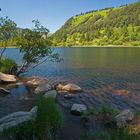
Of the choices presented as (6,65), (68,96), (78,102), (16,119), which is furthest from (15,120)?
(6,65)

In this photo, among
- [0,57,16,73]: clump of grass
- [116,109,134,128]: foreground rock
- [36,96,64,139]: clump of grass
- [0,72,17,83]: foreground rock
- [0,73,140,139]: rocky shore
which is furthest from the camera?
[0,57,16,73]: clump of grass

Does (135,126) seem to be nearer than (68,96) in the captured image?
Yes

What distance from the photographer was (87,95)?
33.0 m

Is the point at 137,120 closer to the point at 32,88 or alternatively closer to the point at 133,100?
the point at 133,100

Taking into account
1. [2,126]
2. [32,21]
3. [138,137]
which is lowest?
[138,137]

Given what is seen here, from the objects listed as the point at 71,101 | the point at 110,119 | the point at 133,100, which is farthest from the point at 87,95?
the point at 110,119

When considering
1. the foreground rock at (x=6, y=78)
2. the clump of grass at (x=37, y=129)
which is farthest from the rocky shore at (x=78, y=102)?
the clump of grass at (x=37, y=129)

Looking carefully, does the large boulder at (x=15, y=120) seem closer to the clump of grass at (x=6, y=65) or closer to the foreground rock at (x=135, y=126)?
the foreground rock at (x=135, y=126)

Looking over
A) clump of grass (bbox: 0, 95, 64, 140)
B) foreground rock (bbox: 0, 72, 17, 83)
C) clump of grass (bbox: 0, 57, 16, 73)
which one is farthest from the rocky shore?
clump of grass (bbox: 0, 57, 16, 73)

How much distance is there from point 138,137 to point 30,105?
1336cm

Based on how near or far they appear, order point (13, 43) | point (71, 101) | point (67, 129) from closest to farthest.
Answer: point (67, 129) < point (71, 101) < point (13, 43)

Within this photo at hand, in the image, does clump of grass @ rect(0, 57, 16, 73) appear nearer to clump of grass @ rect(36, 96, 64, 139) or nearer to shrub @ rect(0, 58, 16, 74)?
shrub @ rect(0, 58, 16, 74)

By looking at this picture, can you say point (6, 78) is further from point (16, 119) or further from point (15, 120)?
point (15, 120)

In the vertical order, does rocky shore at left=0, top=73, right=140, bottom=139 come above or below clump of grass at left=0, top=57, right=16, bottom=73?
below
